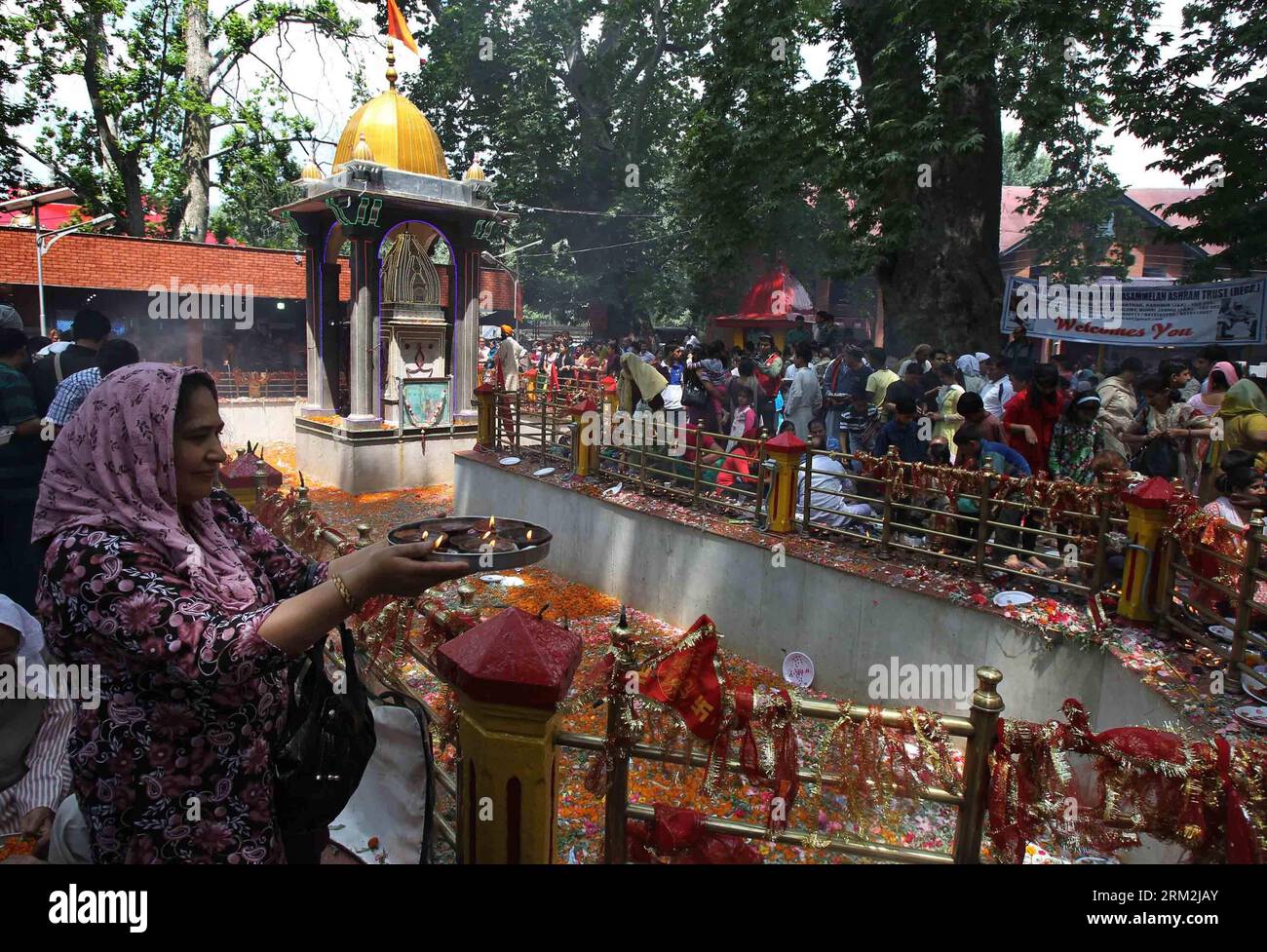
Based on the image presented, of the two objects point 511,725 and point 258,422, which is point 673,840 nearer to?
point 511,725

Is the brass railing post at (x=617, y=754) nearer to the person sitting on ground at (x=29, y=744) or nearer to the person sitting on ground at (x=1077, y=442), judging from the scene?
the person sitting on ground at (x=29, y=744)

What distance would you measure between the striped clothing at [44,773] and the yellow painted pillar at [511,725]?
1.88 metres

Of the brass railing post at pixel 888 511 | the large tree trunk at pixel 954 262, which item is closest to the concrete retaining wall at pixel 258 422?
the large tree trunk at pixel 954 262

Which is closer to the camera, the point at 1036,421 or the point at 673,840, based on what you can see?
the point at 673,840

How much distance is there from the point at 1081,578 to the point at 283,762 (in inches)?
206

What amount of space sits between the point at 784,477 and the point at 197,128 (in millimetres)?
20426

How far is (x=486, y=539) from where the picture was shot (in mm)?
3041

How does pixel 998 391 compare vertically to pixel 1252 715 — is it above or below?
above

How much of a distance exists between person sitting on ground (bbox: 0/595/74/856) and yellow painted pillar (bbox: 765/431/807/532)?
5.47 m

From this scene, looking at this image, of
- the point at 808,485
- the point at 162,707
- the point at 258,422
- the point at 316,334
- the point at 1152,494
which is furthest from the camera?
the point at 258,422

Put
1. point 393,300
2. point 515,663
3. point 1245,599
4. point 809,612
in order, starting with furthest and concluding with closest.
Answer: point 393,300, point 809,612, point 1245,599, point 515,663

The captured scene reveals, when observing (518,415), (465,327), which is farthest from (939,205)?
(465,327)

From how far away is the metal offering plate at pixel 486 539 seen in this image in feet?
8.86

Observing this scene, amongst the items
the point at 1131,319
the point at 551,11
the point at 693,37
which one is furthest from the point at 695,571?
the point at 551,11
